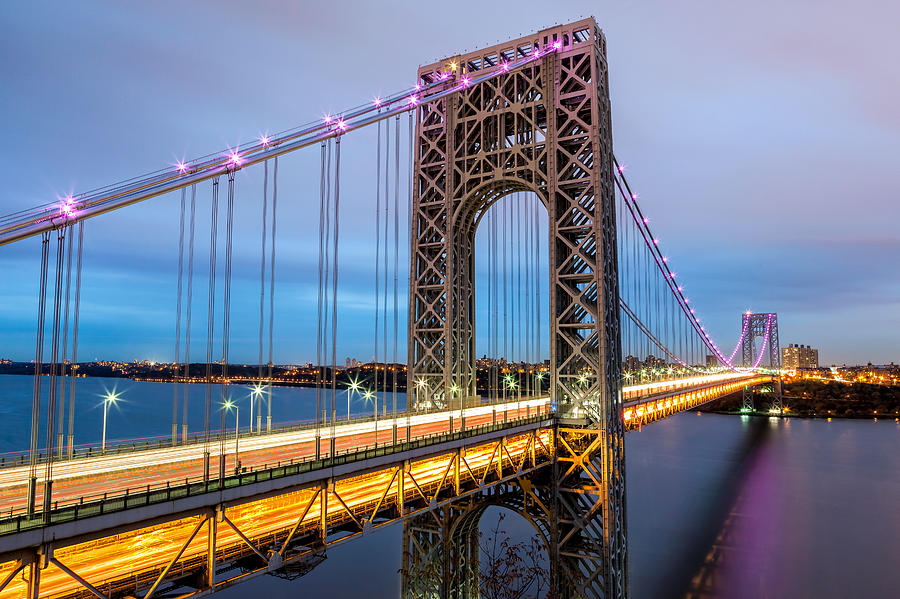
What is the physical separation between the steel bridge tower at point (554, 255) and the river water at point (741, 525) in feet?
46.1

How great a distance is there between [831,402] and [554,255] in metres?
141

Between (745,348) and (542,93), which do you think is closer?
(542,93)

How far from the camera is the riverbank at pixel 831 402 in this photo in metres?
131

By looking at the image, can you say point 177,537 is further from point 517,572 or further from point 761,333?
point 761,333

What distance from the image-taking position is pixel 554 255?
103 ft

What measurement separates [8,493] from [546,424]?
21706mm

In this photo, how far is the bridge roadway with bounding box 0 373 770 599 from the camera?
38.7ft

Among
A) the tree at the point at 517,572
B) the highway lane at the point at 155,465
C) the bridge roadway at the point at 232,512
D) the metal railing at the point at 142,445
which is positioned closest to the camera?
the bridge roadway at the point at 232,512

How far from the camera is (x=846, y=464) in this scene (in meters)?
77.6

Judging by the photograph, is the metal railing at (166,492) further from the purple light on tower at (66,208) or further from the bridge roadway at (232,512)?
the purple light on tower at (66,208)

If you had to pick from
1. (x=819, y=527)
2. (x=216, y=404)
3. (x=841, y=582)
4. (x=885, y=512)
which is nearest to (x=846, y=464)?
(x=885, y=512)

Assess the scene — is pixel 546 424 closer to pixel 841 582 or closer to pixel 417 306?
pixel 417 306

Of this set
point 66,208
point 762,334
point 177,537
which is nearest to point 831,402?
point 762,334

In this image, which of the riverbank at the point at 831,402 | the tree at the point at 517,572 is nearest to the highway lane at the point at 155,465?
the tree at the point at 517,572
